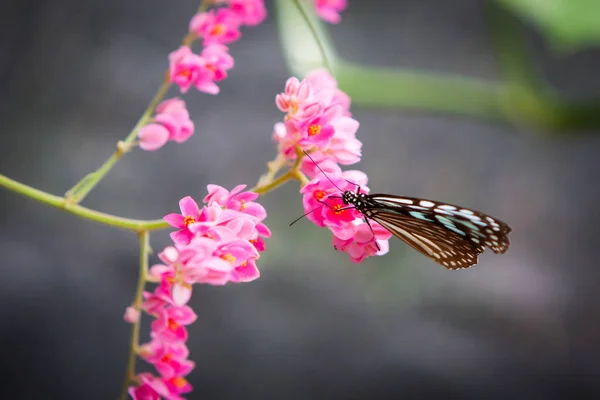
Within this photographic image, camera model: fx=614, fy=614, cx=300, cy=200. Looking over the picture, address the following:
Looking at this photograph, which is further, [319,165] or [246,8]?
[246,8]

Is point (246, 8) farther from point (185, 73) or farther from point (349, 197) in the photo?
point (349, 197)

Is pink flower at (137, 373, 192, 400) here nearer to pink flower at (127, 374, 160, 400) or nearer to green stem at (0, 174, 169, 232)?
pink flower at (127, 374, 160, 400)

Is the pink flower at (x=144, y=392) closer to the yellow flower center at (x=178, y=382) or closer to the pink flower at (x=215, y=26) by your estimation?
the yellow flower center at (x=178, y=382)

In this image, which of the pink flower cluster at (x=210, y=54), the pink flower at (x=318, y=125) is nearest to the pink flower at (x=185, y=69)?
the pink flower cluster at (x=210, y=54)

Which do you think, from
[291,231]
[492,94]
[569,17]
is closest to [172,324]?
[569,17]

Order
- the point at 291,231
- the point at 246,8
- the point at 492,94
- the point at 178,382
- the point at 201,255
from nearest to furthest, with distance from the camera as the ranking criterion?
the point at 201,255
the point at 178,382
the point at 246,8
the point at 492,94
the point at 291,231

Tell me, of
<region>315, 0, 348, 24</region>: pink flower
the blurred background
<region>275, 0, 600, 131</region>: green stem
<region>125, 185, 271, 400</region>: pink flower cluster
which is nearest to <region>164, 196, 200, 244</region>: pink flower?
<region>125, 185, 271, 400</region>: pink flower cluster
